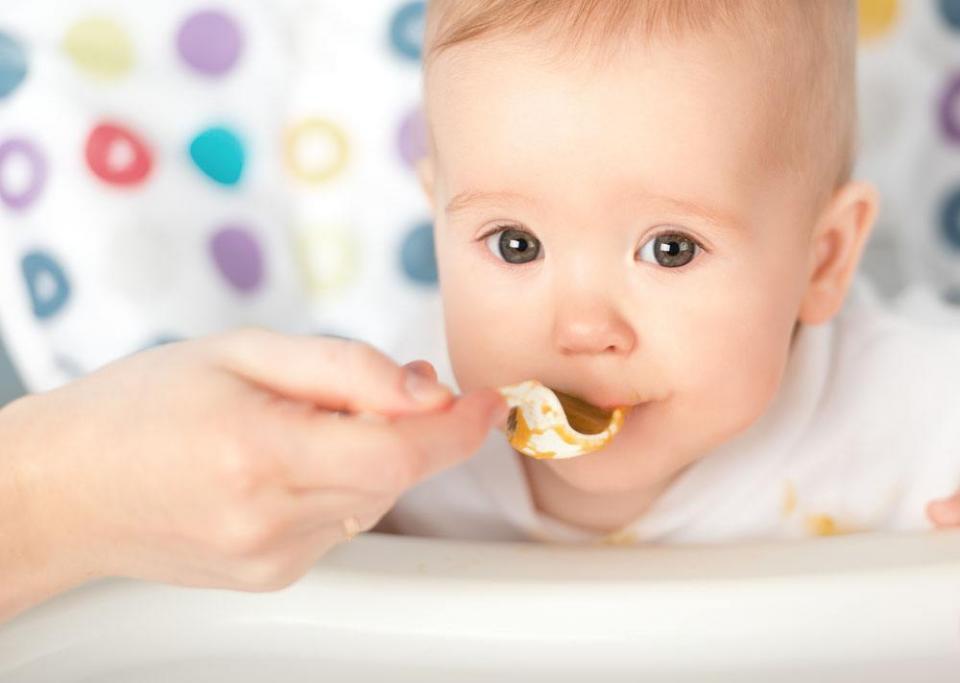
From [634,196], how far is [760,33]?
0.13m

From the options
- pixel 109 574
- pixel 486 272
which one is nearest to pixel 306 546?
pixel 109 574

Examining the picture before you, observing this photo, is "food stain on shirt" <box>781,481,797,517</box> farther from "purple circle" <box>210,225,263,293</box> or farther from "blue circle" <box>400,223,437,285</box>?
"purple circle" <box>210,225,263,293</box>

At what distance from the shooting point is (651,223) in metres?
0.83

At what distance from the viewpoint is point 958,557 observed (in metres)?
0.77

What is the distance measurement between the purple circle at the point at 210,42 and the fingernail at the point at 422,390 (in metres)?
0.71

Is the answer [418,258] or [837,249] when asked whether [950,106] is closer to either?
[837,249]

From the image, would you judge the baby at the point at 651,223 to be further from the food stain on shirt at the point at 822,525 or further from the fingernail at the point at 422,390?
the fingernail at the point at 422,390

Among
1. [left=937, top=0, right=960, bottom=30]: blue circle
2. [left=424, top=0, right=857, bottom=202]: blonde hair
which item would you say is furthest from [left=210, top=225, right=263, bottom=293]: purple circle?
[left=937, top=0, right=960, bottom=30]: blue circle

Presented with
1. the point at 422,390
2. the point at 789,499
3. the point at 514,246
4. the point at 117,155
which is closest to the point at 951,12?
the point at 789,499

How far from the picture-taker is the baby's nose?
815 millimetres

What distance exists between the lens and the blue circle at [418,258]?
1253mm

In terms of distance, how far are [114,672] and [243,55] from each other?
672mm

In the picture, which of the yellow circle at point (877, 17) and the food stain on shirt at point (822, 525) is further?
the yellow circle at point (877, 17)

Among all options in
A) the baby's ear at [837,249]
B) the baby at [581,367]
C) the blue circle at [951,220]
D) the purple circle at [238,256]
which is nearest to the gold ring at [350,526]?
the baby at [581,367]
